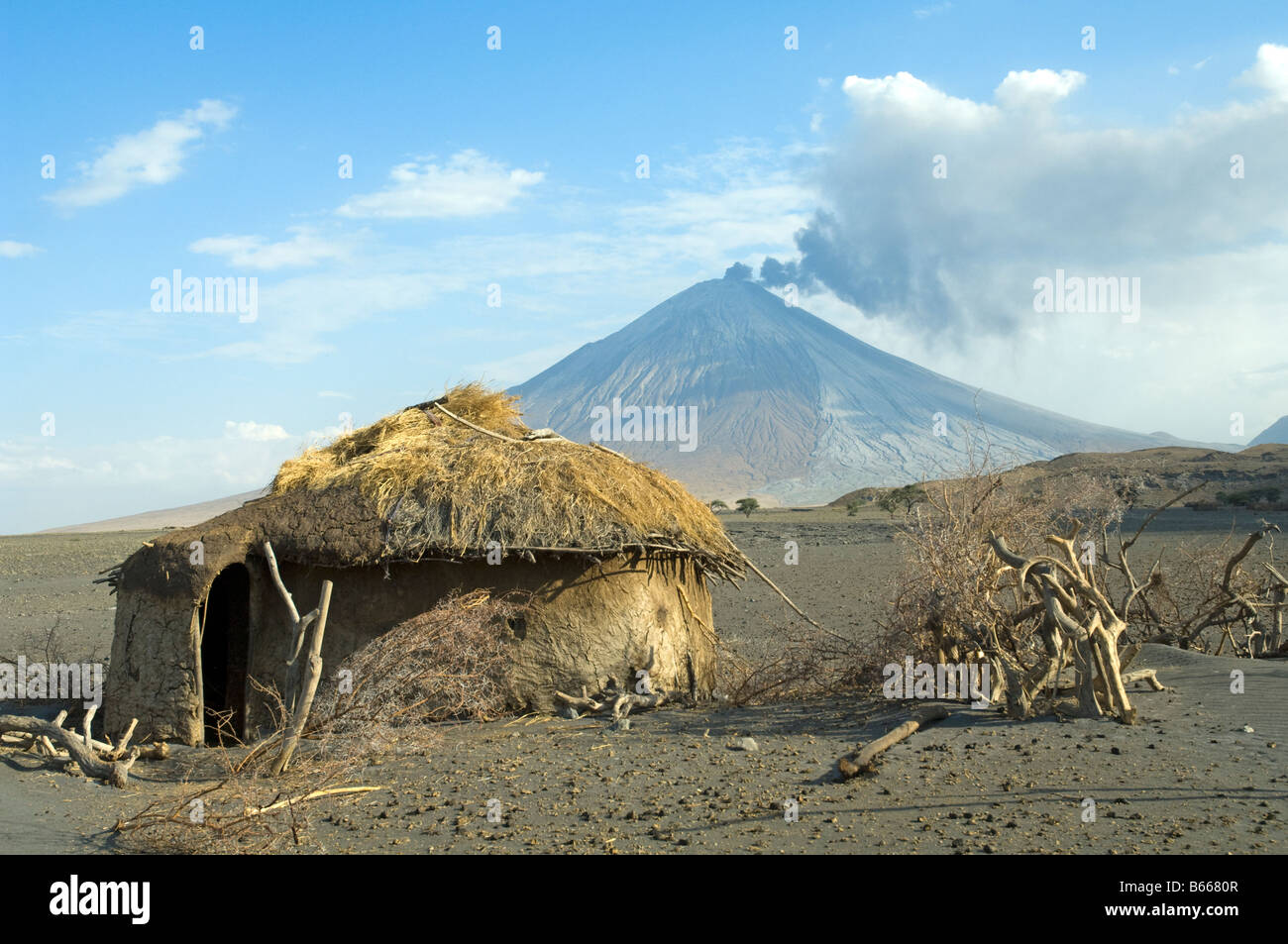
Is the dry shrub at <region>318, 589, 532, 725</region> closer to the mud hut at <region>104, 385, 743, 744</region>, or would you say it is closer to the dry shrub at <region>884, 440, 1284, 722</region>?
the mud hut at <region>104, 385, 743, 744</region>

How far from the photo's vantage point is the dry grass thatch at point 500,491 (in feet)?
29.0

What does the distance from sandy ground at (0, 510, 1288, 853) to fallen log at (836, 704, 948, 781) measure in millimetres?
78

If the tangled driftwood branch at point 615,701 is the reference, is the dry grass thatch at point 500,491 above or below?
above

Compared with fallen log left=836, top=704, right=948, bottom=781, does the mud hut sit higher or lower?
higher

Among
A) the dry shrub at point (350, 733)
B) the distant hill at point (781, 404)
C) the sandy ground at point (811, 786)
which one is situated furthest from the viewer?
the distant hill at point (781, 404)

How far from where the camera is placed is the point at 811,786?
608 centimetres

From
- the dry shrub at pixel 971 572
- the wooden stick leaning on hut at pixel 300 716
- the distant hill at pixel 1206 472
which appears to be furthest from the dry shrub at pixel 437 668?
the distant hill at pixel 1206 472

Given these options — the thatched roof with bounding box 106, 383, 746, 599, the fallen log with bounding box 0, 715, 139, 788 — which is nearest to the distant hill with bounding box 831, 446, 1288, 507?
the thatched roof with bounding box 106, 383, 746, 599

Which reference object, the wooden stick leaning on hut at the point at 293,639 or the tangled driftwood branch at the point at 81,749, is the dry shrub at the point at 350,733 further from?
the tangled driftwood branch at the point at 81,749

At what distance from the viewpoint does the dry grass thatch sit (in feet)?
29.0

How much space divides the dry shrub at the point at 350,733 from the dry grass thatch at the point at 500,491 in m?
0.62
